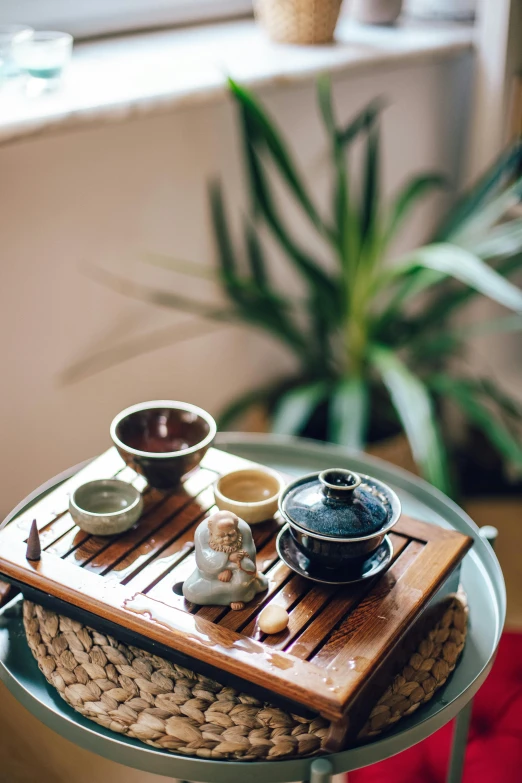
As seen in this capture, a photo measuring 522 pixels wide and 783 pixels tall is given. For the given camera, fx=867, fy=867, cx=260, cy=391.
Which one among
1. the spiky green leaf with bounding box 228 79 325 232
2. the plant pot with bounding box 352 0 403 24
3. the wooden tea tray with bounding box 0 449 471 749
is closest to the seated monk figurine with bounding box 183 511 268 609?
the wooden tea tray with bounding box 0 449 471 749

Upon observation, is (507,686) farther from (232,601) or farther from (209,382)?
(209,382)

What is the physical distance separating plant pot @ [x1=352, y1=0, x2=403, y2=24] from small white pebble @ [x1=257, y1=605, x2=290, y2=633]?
154 cm

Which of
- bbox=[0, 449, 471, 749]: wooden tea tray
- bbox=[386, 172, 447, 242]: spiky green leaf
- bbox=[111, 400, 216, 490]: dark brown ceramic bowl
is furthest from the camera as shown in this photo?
bbox=[386, 172, 447, 242]: spiky green leaf

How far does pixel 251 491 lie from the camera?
102 cm

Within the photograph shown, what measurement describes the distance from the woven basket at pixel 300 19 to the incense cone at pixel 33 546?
1.27 meters

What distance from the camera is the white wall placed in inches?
57.8

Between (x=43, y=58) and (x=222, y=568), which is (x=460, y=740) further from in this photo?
(x=43, y=58)

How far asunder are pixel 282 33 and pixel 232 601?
4.41ft

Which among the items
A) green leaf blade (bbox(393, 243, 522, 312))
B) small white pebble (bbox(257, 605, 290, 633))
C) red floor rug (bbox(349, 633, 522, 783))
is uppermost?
small white pebble (bbox(257, 605, 290, 633))

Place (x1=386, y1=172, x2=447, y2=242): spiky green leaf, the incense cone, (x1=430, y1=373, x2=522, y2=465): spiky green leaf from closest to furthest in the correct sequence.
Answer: the incense cone → (x1=430, y1=373, x2=522, y2=465): spiky green leaf → (x1=386, y1=172, x2=447, y2=242): spiky green leaf

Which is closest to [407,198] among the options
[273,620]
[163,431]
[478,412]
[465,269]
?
[465,269]

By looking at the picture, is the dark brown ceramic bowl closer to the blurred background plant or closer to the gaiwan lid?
the gaiwan lid

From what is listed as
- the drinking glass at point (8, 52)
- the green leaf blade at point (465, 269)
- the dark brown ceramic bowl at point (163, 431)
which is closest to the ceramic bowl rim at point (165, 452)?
the dark brown ceramic bowl at point (163, 431)

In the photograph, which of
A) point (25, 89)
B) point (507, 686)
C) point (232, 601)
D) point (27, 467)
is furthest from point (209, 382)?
point (232, 601)
